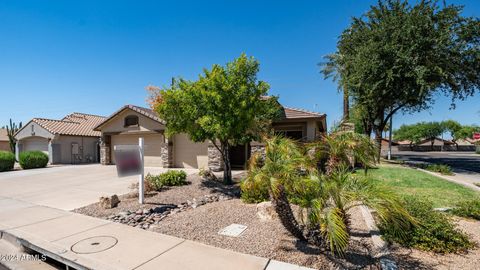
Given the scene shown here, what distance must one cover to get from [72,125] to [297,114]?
73.0 feet

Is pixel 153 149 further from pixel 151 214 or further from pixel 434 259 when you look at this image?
pixel 434 259

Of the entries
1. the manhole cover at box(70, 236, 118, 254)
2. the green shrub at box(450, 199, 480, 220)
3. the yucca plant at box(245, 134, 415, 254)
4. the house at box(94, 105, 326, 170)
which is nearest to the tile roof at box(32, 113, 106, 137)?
the house at box(94, 105, 326, 170)

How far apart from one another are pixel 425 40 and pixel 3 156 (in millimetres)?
29416

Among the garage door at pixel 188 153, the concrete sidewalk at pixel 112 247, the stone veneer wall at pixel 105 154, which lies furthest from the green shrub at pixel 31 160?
the concrete sidewalk at pixel 112 247

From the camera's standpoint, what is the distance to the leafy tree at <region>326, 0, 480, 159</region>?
15.6 m

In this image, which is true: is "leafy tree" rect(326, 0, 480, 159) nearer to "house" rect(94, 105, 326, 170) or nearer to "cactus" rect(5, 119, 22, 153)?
"house" rect(94, 105, 326, 170)

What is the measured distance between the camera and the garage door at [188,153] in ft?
53.5

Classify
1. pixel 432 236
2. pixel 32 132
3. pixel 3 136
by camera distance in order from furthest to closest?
1. pixel 3 136
2. pixel 32 132
3. pixel 432 236

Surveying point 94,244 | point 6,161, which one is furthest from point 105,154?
point 94,244

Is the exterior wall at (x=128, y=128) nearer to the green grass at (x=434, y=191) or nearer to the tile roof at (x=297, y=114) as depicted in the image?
the tile roof at (x=297, y=114)

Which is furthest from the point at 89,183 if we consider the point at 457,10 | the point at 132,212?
the point at 457,10

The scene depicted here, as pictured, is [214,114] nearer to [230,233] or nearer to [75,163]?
[230,233]

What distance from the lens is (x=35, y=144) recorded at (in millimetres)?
23391

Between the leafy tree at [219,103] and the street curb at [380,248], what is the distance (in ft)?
16.6
